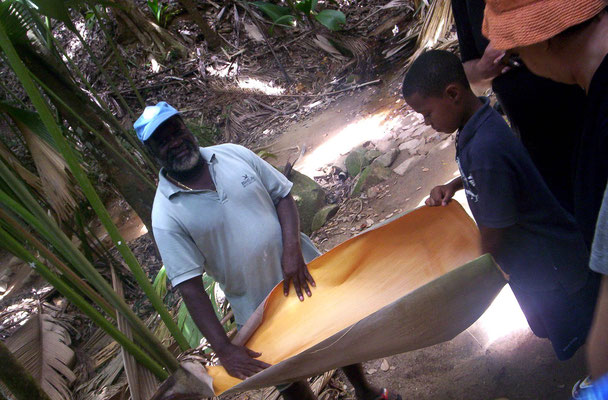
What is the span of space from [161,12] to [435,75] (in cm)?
982

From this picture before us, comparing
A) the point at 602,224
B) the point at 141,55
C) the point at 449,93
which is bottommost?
the point at 602,224

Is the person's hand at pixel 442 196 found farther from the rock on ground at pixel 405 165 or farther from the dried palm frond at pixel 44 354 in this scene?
the rock on ground at pixel 405 165

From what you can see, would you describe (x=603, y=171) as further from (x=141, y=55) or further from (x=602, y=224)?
(x=141, y=55)

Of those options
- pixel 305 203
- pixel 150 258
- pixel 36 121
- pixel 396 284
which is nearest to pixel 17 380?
pixel 396 284

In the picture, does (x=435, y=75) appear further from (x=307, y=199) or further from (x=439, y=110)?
(x=307, y=199)

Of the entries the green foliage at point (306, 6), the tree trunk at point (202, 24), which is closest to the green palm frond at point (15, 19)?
the green foliage at point (306, 6)

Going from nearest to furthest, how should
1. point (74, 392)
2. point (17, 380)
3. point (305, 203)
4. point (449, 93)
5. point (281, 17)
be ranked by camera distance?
1. point (17, 380)
2. point (449, 93)
3. point (74, 392)
4. point (305, 203)
5. point (281, 17)

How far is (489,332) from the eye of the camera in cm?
231

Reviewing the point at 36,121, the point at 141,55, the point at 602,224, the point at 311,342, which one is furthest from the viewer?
the point at 141,55

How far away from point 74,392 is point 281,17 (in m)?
6.56

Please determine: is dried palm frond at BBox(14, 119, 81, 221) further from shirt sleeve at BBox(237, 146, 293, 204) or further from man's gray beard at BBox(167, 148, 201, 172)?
shirt sleeve at BBox(237, 146, 293, 204)

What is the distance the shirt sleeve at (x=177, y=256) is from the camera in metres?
1.83

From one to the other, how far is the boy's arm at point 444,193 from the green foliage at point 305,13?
573cm

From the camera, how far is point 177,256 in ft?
6.04
